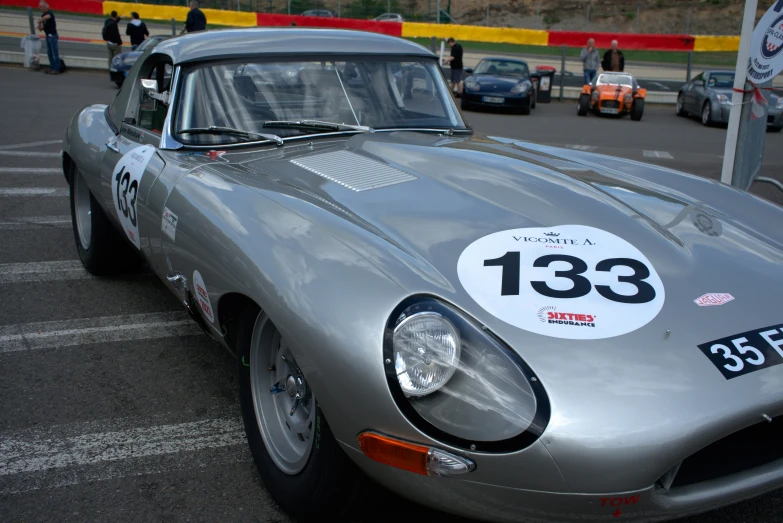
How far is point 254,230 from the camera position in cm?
236

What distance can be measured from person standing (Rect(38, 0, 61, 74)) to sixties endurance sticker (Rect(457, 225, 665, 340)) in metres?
18.4

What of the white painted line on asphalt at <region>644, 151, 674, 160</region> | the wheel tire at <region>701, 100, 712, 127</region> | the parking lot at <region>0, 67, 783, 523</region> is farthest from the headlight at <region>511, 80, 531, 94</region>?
the parking lot at <region>0, 67, 783, 523</region>

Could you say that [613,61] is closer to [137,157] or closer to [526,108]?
[526,108]

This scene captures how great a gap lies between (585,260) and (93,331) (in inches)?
105

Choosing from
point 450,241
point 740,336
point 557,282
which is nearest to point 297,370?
point 450,241

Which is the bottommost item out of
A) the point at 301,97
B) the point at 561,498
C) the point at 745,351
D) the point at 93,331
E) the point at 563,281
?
the point at 93,331

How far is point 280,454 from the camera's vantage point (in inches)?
92.4

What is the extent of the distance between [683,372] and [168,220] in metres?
1.95

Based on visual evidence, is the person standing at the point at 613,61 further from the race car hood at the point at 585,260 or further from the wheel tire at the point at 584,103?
the race car hood at the point at 585,260

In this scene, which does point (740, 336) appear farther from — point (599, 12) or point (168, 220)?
point (599, 12)

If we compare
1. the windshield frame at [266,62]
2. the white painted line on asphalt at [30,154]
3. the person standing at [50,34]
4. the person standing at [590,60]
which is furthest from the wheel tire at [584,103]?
the windshield frame at [266,62]

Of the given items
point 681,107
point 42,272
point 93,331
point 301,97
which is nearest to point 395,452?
point 301,97

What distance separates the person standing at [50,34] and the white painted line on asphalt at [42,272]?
15089mm

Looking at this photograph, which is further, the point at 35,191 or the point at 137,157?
the point at 35,191
